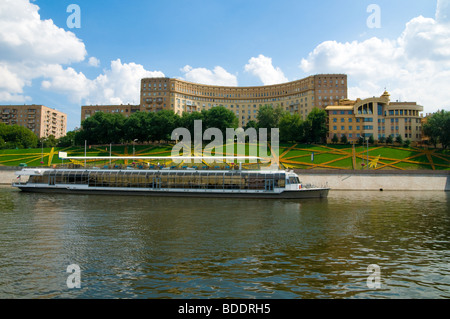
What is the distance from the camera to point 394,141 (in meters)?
102

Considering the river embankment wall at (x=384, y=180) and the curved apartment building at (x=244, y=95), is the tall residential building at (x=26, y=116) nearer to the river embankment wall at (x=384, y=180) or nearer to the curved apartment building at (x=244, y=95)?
the curved apartment building at (x=244, y=95)

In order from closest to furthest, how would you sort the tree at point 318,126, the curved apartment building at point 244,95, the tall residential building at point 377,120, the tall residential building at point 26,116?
the tall residential building at point 377,120, the tree at point 318,126, the curved apartment building at point 244,95, the tall residential building at point 26,116

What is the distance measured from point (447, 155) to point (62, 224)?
93.7 meters

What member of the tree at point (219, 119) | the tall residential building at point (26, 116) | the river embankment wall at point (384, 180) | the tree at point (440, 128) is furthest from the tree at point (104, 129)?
the tree at point (440, 128)

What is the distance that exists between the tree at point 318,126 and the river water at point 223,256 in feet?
261

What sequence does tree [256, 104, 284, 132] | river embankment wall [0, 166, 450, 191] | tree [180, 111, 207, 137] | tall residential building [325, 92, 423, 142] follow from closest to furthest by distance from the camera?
1. river embankment wall [0, 166, 450, 191]
2. tall residential building [325, 92, 423, 142]
3. tree [180, 111, 207, 137]
4. tree [256, 104, 284, 132]

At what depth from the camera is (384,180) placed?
67.9 metres

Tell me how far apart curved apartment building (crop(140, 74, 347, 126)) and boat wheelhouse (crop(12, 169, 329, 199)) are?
268ft

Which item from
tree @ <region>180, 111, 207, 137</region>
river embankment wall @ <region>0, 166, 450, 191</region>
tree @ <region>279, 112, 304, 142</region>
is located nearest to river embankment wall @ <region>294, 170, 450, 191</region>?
river embankment wall @ <region>0, 166, 450, 191</region>

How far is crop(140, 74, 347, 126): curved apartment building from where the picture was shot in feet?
464

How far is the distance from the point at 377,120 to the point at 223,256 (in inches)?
4158

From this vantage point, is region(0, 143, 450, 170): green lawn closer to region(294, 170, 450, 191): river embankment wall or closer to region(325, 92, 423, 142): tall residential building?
region(294, 170, 450, 191): river embankment wall

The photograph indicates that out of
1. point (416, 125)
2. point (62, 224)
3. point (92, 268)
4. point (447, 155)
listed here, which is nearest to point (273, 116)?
point (416, 125)

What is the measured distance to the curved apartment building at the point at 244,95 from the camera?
141500 millimetres
